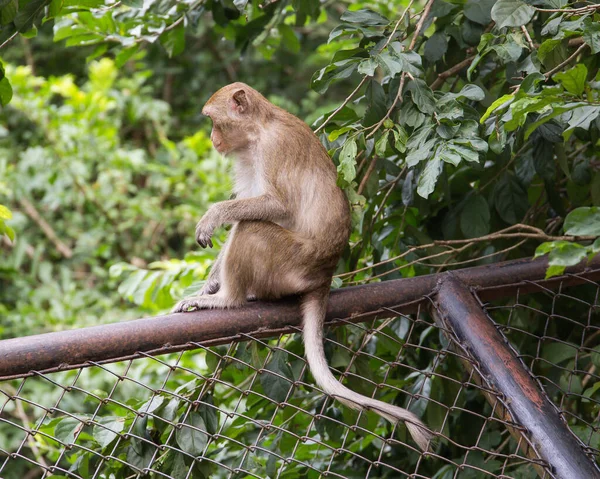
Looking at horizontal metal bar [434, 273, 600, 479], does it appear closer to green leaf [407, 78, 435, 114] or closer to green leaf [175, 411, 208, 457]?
green leaf [407, 78, 435, 114]

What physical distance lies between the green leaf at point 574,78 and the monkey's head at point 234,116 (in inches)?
66.4

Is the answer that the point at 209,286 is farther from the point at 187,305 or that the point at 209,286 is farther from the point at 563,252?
the point at 563,252

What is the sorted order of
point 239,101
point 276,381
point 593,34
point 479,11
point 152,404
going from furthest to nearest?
point 239,101
point 479,11
point 276,381
point 152,404
point 593,34

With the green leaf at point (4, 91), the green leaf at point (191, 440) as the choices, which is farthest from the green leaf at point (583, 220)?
the green leaf at point (4, 91)

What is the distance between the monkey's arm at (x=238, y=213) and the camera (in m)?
2.92

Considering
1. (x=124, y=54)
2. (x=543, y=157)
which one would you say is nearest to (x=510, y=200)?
(x=543, y=157)

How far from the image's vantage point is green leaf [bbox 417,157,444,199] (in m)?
2.26

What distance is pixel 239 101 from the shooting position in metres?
3.45

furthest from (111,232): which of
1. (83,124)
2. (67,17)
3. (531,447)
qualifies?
(531,447)

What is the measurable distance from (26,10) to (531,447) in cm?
199

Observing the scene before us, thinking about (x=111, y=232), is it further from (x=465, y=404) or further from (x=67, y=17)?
(x=465, y=404)

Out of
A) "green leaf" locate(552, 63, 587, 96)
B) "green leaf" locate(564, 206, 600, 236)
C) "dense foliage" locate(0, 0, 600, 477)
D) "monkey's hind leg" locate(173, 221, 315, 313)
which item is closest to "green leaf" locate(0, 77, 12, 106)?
"dense foliage" locate(0, 0, 600, 477)

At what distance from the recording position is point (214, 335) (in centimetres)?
208

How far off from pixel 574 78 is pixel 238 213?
4.68 ft
